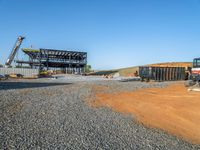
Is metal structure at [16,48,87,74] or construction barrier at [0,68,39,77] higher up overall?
metal structure at [16,48,87,74]

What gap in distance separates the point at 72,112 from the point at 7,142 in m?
4.53

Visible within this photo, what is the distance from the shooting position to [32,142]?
624 centimetres

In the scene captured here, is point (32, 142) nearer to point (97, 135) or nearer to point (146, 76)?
point (97, 135)

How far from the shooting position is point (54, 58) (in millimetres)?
74938

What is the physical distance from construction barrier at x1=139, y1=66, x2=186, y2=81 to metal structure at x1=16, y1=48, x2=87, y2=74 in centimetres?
3942

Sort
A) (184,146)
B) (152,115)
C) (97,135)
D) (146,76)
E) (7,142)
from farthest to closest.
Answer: (146,76) → (152,115) → (97,135) → (184,146) → (7,142)

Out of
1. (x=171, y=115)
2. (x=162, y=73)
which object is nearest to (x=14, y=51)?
(x=162, y=73)

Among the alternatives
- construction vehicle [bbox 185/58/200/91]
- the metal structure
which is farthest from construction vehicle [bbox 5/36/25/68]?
construction vehicle [bbox 185/58/200/91]

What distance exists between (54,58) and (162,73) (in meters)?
47.3

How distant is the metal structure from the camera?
70.0 meters

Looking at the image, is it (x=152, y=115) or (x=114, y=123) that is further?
(x=152, y=115)

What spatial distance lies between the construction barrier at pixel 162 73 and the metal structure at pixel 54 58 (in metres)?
39.4

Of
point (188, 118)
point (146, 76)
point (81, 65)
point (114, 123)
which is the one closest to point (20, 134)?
point (114, 123)

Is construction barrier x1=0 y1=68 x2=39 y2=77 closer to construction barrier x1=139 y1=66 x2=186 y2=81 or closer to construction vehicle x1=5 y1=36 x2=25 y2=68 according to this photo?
construction vehicle x1=5 y1=36 x2=25 y2=68
